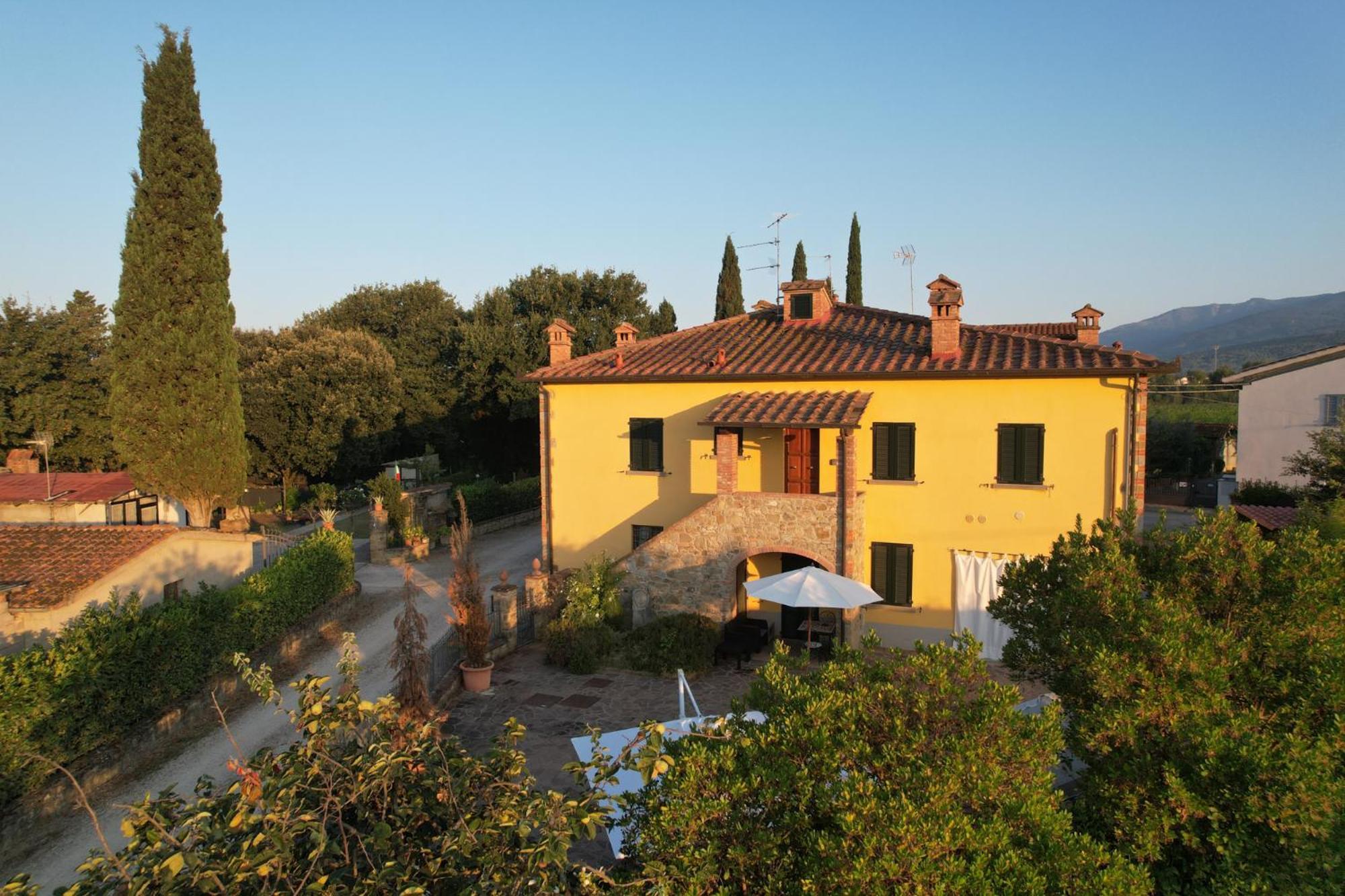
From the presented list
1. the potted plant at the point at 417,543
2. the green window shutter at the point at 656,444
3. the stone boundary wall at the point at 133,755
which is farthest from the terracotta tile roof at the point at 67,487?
the green window shutter at the point at 656,444

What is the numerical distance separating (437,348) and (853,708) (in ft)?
142

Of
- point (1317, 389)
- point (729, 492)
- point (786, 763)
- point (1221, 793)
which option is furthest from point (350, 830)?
point (1317, 389)

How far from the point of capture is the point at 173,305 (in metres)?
24.2

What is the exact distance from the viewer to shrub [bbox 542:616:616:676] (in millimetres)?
15766

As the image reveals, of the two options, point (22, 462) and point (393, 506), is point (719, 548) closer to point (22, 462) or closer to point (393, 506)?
point (393, 506)

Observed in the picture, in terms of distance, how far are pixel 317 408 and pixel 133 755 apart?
25.6 meters

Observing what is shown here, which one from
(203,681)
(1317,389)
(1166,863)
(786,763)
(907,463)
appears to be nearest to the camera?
(786,763)

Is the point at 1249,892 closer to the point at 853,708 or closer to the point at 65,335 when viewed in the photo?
the point at 853,708

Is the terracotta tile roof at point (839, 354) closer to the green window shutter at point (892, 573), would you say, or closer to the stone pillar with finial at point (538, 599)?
the green window shutter at point (892, 573)

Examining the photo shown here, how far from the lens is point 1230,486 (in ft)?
102

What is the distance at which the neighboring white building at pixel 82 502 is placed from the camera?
24.6 metres

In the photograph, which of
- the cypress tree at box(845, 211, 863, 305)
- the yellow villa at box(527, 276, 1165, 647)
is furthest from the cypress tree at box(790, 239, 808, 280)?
the yellow villa at box(527, 276, 1165, 647)

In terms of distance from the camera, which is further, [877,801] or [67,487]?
[67,487]

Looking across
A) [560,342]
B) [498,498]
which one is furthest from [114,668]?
[498,498]
